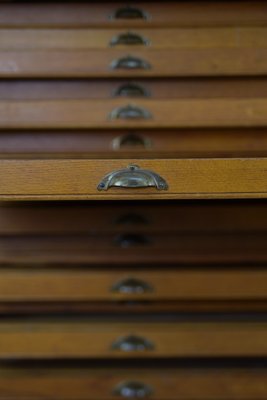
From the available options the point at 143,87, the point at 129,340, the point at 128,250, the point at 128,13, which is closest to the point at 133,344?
the point at 129,340

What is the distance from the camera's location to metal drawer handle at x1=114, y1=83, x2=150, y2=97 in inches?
33.8

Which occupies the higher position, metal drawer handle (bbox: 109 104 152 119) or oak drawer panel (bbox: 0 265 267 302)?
metal drawer handle (bbox: 109 104 152 119)

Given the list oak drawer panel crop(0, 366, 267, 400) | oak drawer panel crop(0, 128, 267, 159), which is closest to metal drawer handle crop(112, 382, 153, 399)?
oak drawer panel crop(0, 366, 267, 400)

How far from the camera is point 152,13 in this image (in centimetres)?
88

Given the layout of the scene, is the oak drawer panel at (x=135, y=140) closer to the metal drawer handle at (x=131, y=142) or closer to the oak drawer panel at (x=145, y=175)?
the metal drawer handle at (x=131, y=142)

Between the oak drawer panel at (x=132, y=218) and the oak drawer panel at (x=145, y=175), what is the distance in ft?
0.88

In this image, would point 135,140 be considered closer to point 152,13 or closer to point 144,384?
point 152,13

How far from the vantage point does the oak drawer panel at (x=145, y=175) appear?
23.0 inches

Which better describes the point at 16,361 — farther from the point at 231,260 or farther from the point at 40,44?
the point at 40,44

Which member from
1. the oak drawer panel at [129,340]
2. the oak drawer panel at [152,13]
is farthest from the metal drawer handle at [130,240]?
the oak drawer panel at [152,13]

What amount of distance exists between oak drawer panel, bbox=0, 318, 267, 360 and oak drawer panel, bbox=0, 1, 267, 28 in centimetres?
56

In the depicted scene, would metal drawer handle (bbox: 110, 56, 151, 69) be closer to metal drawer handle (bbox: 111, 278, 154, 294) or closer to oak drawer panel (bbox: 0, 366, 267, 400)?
metal drawer handle (bbox: 111, 278, 154, 294)

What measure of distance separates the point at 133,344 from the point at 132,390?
0.29 feet

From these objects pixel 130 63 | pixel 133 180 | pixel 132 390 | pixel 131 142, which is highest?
pixel 130 63
